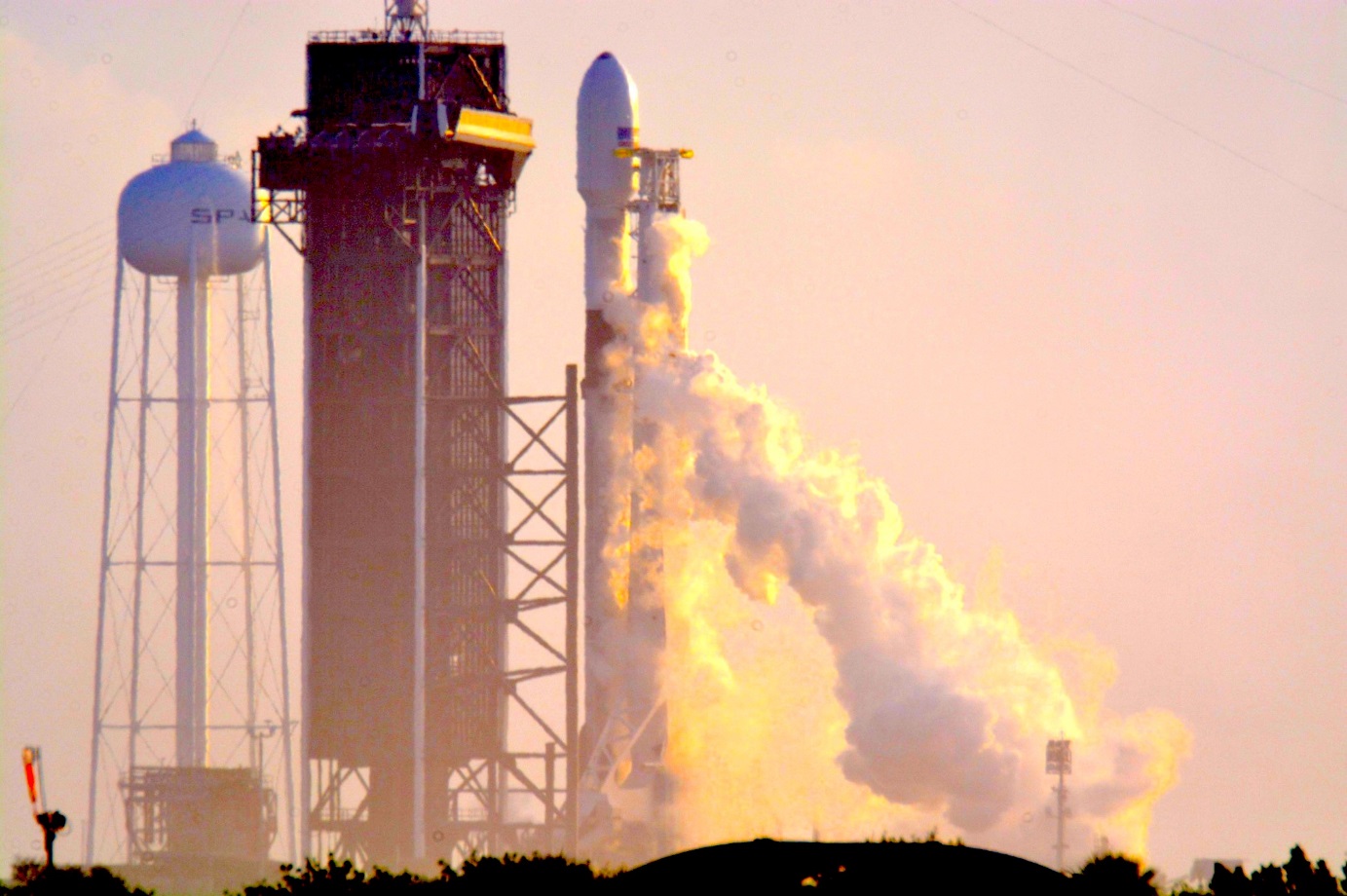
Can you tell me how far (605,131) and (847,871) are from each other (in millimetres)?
85039

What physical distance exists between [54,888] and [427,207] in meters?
72.5

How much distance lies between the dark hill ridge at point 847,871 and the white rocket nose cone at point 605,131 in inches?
3133

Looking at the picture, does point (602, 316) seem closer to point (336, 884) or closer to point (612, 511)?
point (612, 511)

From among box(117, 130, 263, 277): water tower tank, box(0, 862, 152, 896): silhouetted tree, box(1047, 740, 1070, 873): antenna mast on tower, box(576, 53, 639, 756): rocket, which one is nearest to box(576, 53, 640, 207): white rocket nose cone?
box(576, 53, 639, 756): rocket

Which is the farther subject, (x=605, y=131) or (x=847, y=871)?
(x=605, y=131)

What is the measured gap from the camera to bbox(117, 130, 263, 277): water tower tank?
7692 inches

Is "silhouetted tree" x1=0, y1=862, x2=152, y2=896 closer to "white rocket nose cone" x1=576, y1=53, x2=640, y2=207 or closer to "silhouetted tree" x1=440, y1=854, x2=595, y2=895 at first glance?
"silhouetted tree" x1=440, y1=854, x2=595, y2=895

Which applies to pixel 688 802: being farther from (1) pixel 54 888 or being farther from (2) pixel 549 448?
(1) pixel 54 888

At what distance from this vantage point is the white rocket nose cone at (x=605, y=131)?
17262cm

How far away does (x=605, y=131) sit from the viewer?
173500 mm

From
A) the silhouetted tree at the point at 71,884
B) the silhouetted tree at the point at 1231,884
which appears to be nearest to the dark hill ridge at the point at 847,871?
the silhouetted tree at the point at 1231,884

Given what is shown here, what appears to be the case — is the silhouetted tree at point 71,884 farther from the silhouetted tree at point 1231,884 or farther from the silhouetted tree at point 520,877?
the silhouetted tree at point 1231,884

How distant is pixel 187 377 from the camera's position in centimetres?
19612

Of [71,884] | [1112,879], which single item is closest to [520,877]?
[71,884]
